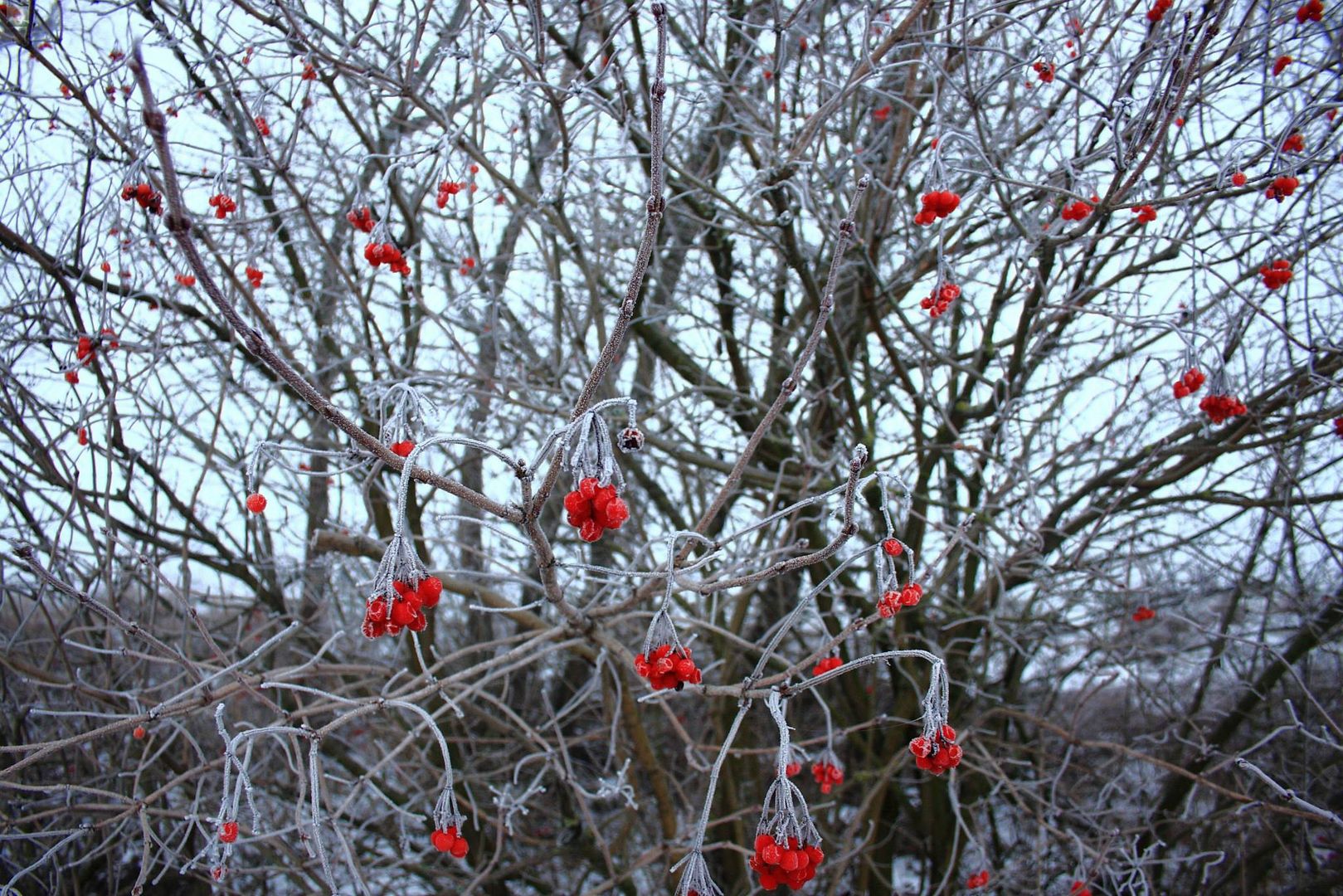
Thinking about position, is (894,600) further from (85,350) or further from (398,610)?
(85,350)

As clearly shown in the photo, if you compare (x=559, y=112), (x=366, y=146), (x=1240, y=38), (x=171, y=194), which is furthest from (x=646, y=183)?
(x=171, y=194)

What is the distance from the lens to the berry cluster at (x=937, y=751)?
147 cm

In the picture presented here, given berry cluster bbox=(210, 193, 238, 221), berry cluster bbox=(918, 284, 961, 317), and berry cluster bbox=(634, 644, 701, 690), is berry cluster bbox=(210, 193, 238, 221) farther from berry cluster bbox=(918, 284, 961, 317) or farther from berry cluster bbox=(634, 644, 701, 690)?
berry cluster bbox=(918, 284, 961, 317)

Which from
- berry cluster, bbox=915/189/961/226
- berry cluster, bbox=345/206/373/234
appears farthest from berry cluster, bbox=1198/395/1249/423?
berry cluster, bbox=345/206/373/234

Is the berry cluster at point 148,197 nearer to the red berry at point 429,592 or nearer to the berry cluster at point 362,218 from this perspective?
the berry cluster at point 362,218

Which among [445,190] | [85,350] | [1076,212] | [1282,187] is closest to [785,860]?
[445,190]

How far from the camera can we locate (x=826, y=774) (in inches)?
90.1

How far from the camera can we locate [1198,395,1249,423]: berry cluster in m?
2.48

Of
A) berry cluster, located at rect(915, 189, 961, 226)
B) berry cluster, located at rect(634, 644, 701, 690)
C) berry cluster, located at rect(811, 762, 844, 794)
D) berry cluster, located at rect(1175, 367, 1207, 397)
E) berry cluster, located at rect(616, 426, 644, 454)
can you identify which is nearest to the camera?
berry cluster, located at rect(616, 426, 644, 454)

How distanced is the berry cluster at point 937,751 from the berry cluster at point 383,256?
187 centimetres

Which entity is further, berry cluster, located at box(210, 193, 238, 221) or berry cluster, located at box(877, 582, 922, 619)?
berry cluster, located at box(210, 193, 238, 221)

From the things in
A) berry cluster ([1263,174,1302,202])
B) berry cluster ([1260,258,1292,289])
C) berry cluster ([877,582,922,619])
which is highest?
berry cluster ([1263,174,1302,202])

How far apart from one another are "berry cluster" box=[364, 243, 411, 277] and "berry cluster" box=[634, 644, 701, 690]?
1.44 metres

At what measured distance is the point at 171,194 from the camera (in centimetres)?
94
